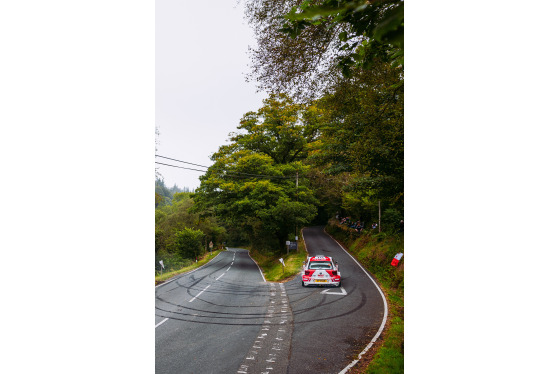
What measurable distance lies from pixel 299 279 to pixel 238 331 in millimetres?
4954

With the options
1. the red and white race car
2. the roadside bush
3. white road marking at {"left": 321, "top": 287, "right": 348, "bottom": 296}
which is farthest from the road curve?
the roadside bush

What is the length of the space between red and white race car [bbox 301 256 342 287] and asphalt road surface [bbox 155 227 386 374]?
23 cm

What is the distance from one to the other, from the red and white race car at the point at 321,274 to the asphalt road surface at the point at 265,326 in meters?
0.23

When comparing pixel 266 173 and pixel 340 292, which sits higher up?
pixel 266 173

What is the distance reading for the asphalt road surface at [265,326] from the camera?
3592 millimetres

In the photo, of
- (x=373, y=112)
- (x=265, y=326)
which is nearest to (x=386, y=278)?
(x=265, y=326)

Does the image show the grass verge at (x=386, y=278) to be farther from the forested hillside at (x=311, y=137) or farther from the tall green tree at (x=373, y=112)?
the tall green tree at (x=373, y=112)

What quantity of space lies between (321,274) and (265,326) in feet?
11.2

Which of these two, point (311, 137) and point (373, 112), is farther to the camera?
point (311, 137)

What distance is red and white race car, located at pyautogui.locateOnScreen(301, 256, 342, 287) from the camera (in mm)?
7941

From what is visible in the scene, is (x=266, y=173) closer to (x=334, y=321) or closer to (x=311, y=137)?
(x=311, y=137)

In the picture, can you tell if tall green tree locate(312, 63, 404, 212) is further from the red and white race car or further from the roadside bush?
the roadside bush

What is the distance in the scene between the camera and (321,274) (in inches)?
317
